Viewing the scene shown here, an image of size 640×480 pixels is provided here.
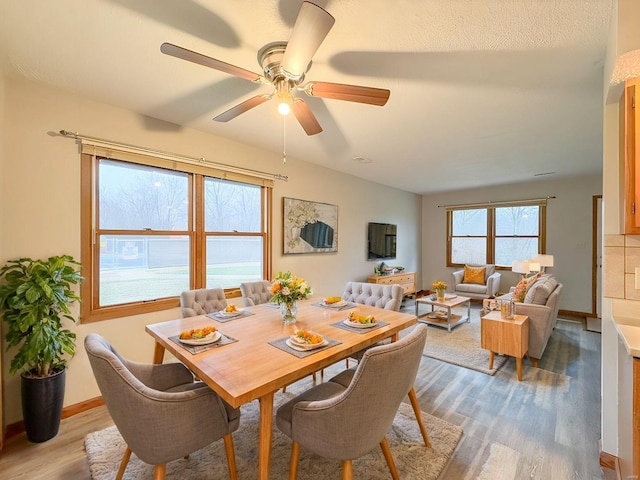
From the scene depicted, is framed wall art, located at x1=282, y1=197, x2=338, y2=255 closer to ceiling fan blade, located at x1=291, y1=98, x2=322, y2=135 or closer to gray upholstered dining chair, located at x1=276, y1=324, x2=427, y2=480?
ceiling fan blade, located at x1=291, y1=98, x2=322, y2=135

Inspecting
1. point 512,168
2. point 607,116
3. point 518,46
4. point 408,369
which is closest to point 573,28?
point 518,46

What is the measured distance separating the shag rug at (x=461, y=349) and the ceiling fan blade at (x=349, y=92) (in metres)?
2.91

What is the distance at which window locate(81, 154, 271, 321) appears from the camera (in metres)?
2.49

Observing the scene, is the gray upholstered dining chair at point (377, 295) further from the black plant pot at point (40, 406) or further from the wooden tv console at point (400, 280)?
the black plant pot at point (40, 406)

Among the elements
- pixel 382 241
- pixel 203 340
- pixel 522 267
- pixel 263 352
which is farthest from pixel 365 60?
pixel 382 241

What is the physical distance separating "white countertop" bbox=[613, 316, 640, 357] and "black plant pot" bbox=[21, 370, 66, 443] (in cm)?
335

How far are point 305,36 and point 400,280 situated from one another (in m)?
5.02

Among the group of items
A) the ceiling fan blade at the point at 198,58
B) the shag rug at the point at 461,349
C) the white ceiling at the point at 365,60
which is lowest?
the shag rug at the point at 461,349

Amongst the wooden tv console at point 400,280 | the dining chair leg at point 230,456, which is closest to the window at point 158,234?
the dining chair leg at point 230,456

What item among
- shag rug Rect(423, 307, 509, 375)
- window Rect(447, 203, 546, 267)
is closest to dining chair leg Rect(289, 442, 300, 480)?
shag rug Rect(423, 307, 509, 375)

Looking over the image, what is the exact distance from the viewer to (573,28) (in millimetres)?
1553

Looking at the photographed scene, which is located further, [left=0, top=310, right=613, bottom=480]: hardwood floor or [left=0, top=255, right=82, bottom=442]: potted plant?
[left=0, top=255, right=82, bottom=442]: potted plant

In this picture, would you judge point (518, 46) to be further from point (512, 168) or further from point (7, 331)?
point (7, 331)

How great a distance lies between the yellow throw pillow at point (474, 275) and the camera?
5828mm
